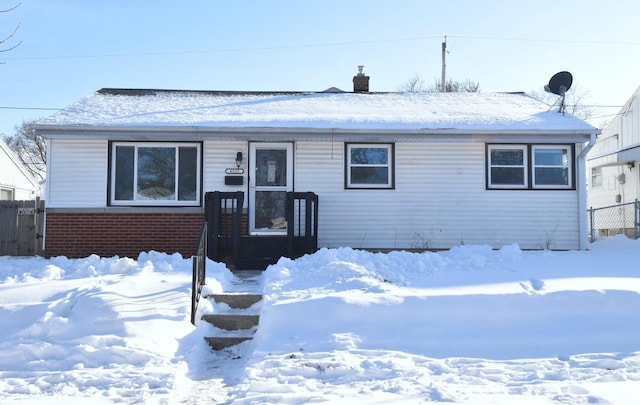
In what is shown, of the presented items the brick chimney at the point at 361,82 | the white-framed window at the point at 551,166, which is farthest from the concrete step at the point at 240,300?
the brick chimney at the point at 361,82

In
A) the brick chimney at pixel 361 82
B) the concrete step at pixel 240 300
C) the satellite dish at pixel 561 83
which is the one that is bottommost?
the concrete step at pixel 240 300

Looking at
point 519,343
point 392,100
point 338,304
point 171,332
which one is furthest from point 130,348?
point 392,100

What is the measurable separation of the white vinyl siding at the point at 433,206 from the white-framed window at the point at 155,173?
233 cm

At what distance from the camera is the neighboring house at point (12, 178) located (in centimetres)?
2205

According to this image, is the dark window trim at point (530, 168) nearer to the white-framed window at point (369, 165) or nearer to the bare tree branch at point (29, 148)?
the white-framed window at point (369, 165)

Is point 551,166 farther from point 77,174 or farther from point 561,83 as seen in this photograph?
point 77,174

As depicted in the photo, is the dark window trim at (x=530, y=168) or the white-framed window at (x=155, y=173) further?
the dark window trim at (x=530, y=168)

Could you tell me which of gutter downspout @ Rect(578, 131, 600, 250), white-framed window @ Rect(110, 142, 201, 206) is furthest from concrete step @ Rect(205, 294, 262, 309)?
gutter downspout @ Rect(578, 131, 600, 250)

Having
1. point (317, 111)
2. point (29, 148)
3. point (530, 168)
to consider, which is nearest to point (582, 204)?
point (530, 168)

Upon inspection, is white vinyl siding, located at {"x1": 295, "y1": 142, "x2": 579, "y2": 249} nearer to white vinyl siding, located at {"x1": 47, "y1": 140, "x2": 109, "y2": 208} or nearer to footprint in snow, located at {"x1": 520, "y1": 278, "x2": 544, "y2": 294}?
footprint in snow, located at {"x1": 520, "y1": 278, "x2": 544, "y2": 294}

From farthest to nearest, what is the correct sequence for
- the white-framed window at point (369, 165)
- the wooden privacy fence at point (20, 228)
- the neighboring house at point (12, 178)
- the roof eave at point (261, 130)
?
the neighboring house at point (12, 178) → the wooden privacy fence at point (20, 228) → the white-framed window at point (369, 165) → the roof eave at point (261, 130)

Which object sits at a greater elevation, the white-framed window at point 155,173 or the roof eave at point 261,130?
the roof eave at point 261,130

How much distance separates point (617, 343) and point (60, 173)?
1047cm

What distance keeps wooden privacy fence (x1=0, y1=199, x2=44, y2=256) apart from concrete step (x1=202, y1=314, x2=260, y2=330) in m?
7.60
